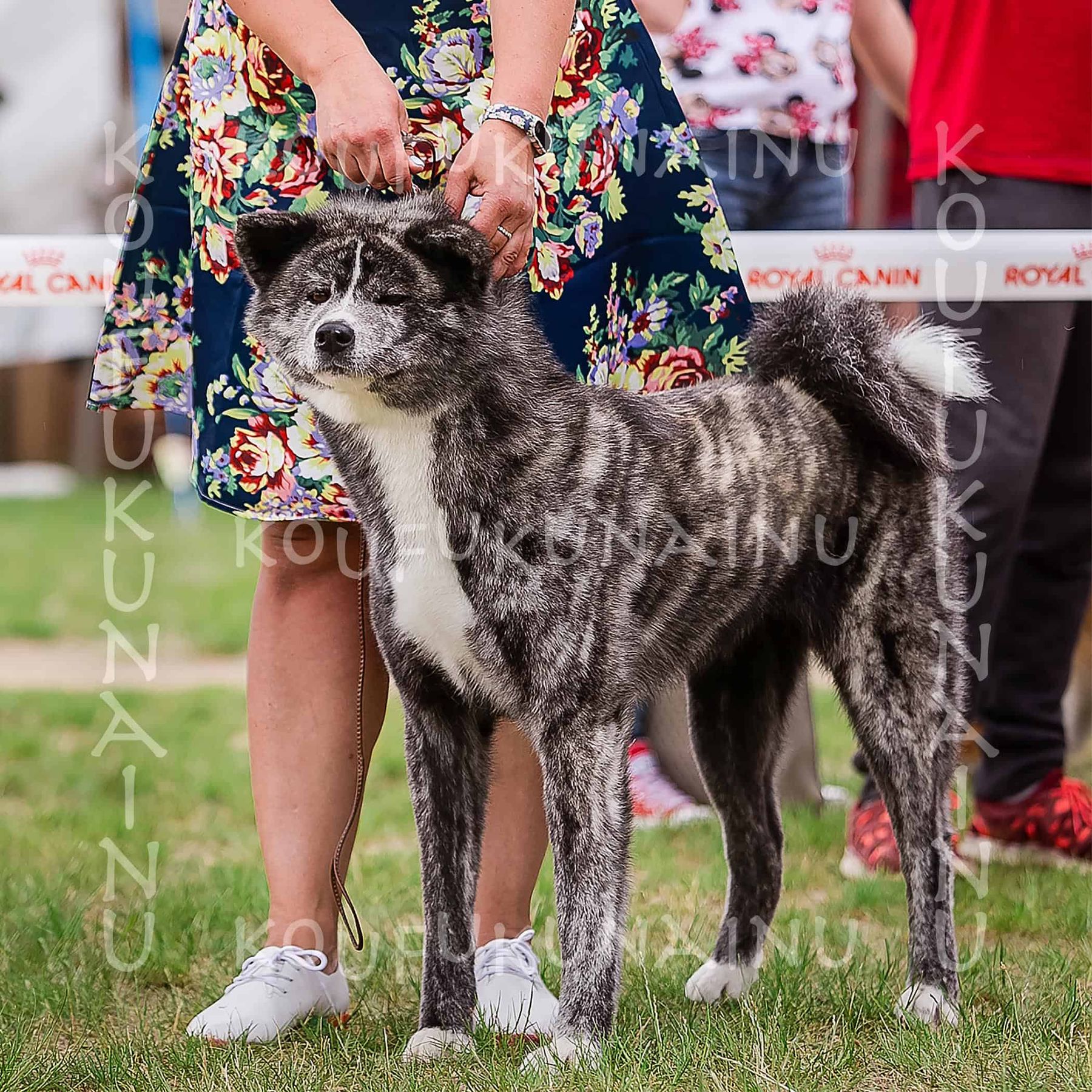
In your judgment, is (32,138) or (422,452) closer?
(422,452)

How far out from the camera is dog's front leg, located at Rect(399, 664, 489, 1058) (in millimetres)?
1967

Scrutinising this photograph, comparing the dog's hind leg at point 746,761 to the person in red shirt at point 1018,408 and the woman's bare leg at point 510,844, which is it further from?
the person in red shirt at point 1018,408

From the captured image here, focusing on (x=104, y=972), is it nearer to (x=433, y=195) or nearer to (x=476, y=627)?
(x=476, y=627)

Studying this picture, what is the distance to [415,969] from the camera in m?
2.39

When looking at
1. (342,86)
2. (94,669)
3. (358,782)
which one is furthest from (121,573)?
(342,86)

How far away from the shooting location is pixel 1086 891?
9.36ft

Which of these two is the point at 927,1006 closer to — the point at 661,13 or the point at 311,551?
the point at 311,551

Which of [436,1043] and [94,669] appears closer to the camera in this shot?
[436,1043]

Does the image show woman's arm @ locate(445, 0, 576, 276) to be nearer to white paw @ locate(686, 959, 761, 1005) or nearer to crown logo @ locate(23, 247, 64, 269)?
white paw @ locate(686, 959, 761, 1005)

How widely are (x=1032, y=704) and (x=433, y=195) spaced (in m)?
1.97

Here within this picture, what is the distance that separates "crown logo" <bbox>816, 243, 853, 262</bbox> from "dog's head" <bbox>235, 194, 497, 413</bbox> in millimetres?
1343

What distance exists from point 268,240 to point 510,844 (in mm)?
960

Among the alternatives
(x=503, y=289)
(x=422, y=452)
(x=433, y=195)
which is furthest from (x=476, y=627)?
(x=433, y=195)

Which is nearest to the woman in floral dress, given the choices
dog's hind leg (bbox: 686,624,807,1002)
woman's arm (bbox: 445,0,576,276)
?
woman's arm (bbox: 445,0,576,276)
